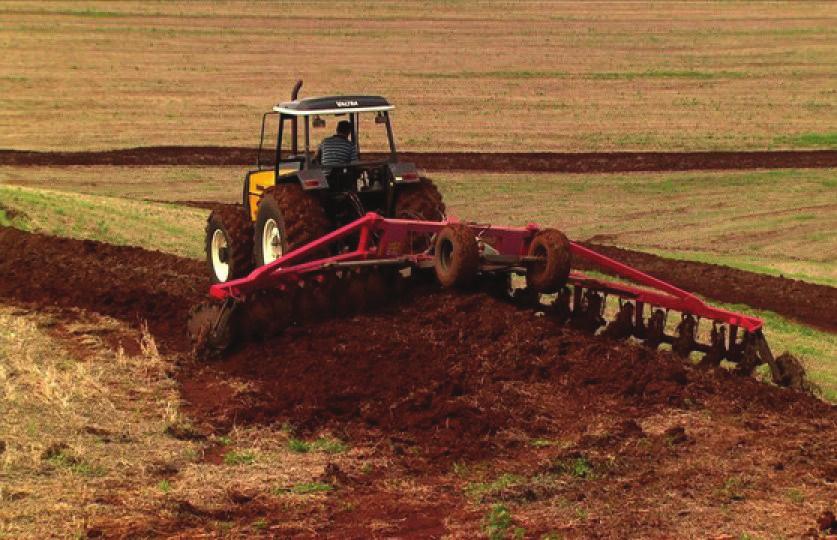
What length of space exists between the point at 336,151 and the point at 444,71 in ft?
133

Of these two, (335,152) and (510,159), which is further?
(510,159)

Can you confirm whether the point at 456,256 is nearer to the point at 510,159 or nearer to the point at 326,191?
the point at 326,191

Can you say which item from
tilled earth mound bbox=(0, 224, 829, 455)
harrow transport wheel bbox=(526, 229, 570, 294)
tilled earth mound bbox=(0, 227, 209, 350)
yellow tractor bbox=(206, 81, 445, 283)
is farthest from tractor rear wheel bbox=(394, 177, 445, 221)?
tilled earth mound bbox=(0, 227, 209, 350)

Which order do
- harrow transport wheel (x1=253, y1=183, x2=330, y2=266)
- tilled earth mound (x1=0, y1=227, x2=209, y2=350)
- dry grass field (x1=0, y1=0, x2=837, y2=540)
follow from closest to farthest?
dry grass field (x1=0, y1=0, x2=837, y2=540) < harrow transport wheel (x1=253, y1=183, x2=330, y2=266) < tilled earth mound (x1=0, y1=227, x2=209, y2=350)

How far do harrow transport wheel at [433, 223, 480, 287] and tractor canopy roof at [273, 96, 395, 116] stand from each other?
222 cm

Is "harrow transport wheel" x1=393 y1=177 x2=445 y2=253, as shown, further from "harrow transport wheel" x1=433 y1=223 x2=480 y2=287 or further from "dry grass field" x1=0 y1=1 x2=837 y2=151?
"dry grass field" x1=0 y1=1 x2=837 y2=151

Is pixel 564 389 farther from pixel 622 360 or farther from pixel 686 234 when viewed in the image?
pixel 686 234

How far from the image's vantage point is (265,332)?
45.6 ft

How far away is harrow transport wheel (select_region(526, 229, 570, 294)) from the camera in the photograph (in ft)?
45.6

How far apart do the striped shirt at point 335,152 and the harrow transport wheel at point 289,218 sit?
1.55 feet

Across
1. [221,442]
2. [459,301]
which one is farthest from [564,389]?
[221,442]

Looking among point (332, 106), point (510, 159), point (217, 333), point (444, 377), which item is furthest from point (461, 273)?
point (510, 159)

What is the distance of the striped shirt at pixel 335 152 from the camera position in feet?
50.7

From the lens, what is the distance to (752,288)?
21.8 meters
